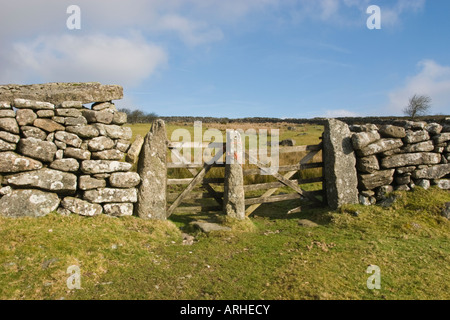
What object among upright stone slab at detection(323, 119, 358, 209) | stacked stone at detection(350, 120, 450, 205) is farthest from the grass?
stacked stone at detection(350, 120, 450, 205)

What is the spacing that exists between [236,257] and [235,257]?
2cm

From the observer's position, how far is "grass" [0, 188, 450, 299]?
19.2 ft

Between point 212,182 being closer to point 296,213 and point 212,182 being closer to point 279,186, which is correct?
point 279,186

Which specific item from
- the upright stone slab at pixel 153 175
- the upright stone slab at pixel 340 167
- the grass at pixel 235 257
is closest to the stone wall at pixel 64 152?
the upright stone slab at pixel 153 175

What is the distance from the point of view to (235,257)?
297 inches

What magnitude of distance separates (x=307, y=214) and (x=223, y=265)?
5016mm

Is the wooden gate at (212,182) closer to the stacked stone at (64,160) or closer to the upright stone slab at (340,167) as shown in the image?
the upright stone slab at (340,167)

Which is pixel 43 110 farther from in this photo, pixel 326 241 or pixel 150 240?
pixel 326 241

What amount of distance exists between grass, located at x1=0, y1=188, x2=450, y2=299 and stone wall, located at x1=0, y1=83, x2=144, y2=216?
509mm

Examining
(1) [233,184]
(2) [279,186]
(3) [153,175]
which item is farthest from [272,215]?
(3) [153,175]

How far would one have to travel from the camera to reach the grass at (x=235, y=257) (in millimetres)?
5867

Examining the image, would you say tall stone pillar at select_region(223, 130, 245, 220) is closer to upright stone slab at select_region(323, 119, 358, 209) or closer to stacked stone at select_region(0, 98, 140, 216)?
stacked stone at select_region(0, 98, 140, 216)

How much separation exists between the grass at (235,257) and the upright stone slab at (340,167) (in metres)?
0.70
